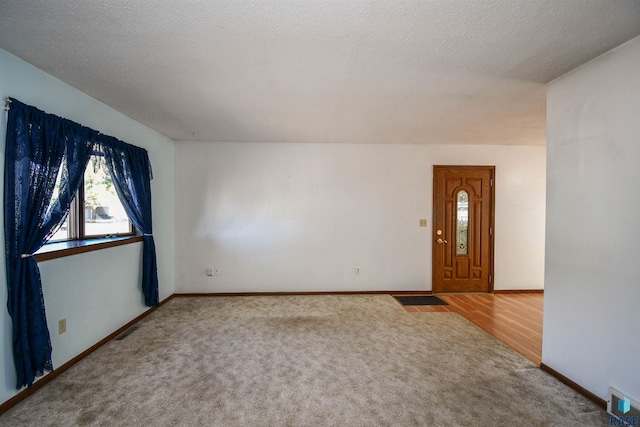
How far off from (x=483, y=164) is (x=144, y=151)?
519 cm

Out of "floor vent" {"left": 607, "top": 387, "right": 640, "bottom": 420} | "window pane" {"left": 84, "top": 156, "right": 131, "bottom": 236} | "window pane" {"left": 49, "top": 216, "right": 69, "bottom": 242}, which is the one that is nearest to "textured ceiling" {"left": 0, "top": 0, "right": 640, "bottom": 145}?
"window pane" {"left": 84, "top": 156, "right": 131, "bottom": 236}

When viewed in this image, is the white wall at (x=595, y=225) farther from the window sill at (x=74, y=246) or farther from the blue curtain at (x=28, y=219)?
the window sill at (x=74, y=246)

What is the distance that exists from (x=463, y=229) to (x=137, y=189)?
4913 millimetres

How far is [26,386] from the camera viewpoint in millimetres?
2072

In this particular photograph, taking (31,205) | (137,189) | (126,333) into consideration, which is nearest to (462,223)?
(137,189)

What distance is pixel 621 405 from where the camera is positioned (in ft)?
5.94

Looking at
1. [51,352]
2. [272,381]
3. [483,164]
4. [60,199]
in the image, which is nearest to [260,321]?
[272,381]

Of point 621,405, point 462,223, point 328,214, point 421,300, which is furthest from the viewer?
point 462,223

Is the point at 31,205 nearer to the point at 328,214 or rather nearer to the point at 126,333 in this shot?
the point at 126,333

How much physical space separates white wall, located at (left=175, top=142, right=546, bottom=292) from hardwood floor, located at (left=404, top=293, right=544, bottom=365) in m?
0.43

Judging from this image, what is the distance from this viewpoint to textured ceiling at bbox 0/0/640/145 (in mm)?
1513

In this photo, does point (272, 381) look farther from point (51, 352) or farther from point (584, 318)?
point (584, 318)

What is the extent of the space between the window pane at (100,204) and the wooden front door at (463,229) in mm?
4631

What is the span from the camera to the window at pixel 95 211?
2.80m
